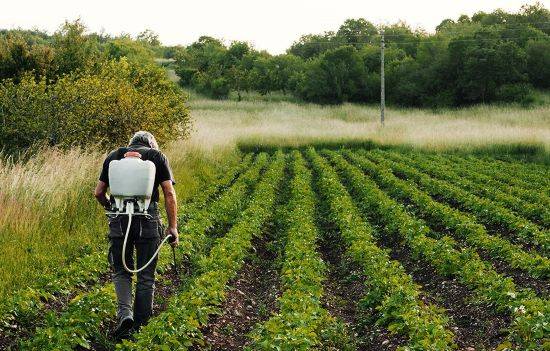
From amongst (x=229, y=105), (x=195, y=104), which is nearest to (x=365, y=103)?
(x=229, y=105)

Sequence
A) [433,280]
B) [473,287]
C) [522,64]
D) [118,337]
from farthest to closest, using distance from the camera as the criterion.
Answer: [522,64] → [433,280] → [473,287] → [118,337]

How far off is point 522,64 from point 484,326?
57.3m

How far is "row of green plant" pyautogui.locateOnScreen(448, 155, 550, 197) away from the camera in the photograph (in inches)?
707

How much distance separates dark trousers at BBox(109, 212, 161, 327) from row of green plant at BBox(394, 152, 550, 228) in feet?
31.4

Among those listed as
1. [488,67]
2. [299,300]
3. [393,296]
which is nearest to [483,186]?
[393,296]

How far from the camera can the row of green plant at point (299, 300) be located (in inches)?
244

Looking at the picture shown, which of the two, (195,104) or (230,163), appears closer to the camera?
(230,163)

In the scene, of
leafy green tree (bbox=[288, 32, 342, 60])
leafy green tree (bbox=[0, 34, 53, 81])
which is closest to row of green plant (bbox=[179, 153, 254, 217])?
leafy green tree (bbox=[0, 34, 53, 81])

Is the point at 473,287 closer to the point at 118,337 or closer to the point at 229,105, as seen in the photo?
the point at 118,337

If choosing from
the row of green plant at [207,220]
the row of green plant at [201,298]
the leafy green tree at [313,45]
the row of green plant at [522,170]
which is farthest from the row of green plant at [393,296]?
the leafy green tree at [313,45]

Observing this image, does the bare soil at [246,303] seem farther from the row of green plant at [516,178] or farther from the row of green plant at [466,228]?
the row of green plant at [516,178]

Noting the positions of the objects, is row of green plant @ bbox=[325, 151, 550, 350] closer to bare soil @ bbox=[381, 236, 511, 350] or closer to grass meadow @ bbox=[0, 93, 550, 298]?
bare soil @ bbox=[381, 236, 511, 350]

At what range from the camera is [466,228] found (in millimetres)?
12164

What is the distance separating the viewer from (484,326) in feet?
24.4
